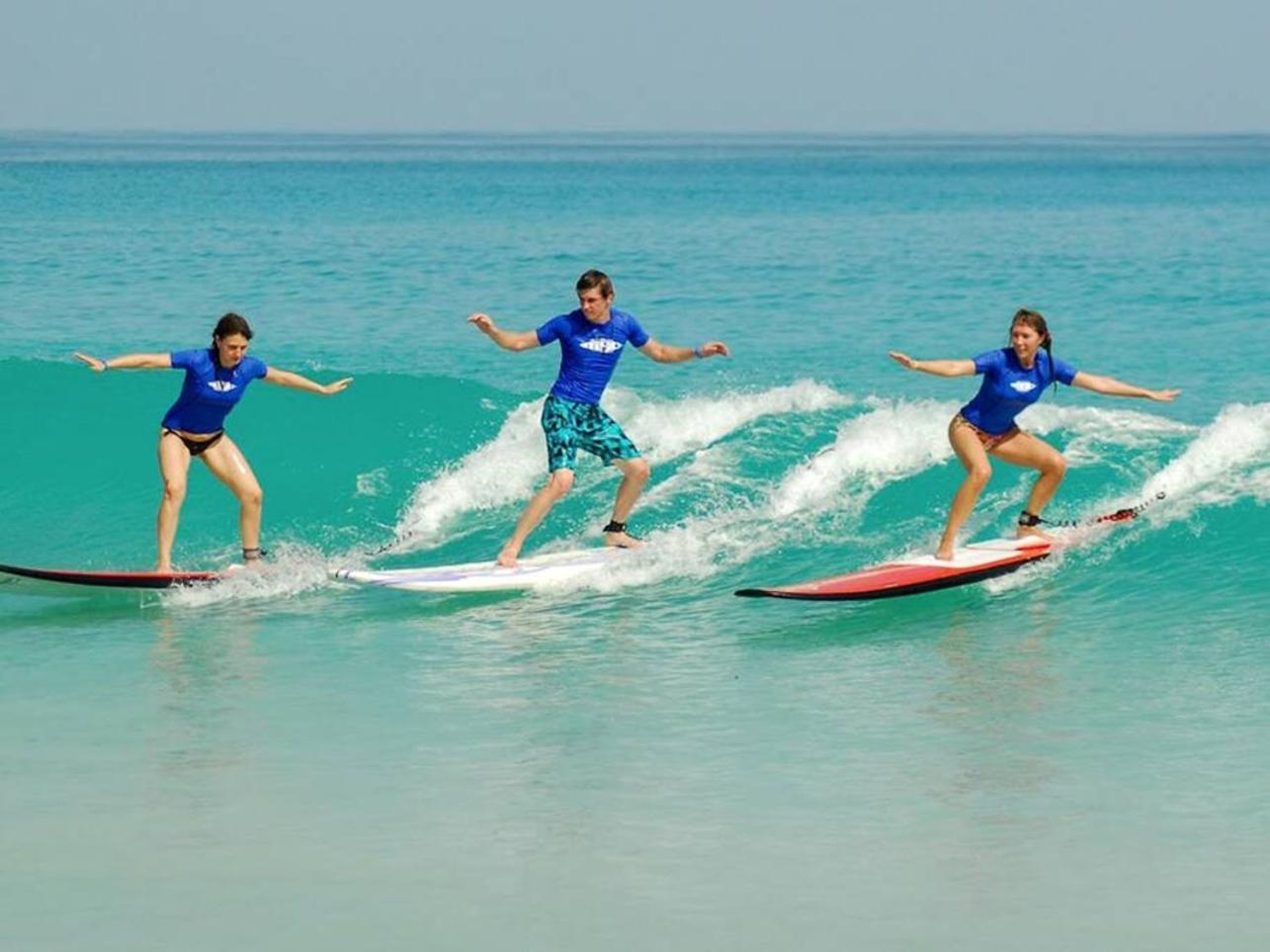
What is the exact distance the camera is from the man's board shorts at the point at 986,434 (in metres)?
11.4

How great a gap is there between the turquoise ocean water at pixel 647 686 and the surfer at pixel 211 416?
0.40m

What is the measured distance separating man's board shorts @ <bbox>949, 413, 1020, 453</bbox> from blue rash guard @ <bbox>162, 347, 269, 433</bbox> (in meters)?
3.77

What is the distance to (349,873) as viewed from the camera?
6.96 meters

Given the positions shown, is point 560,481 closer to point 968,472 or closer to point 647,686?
point 968,472

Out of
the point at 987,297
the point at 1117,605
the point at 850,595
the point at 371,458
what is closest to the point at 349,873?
the point at 850,595

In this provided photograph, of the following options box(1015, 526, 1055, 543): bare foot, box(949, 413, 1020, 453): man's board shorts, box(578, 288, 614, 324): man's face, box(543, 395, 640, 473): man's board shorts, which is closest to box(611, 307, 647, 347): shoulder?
box(578, 288, 614, 324): man's face

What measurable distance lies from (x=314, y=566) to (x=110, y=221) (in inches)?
1504

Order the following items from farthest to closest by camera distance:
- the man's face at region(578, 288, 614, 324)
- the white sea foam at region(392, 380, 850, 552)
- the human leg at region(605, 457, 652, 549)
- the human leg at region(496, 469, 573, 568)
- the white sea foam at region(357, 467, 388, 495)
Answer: the white sea foam at region(357, 467, 388, 495) < the white sea foam at region(392, 380, 850, 552) < the human leg at region(605, 457, 652, 549) < the human leg at region(496, 469, 573, 568) < the man's face at region(578, 288, 614, 324)

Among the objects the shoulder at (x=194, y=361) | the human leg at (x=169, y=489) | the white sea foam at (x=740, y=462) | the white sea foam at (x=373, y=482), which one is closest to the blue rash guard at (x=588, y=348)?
the white sea foam at (x=740, y=462)

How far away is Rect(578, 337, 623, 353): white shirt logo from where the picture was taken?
11484 millimetres

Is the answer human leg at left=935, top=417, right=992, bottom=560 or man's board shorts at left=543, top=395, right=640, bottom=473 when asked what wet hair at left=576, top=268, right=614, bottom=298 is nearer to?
man's board shorts at left=543, top=395, right=640, bottom=473

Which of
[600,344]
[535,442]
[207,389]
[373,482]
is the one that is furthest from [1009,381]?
[373,482]

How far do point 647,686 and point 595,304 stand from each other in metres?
2.74

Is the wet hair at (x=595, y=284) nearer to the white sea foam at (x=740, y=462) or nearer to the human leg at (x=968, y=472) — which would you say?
the white sea foam at (x=740, y=462)
